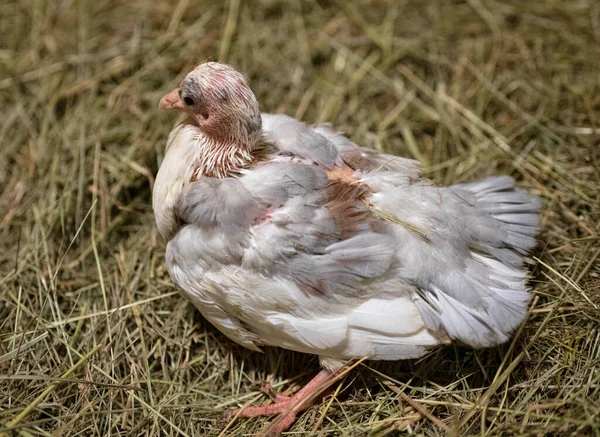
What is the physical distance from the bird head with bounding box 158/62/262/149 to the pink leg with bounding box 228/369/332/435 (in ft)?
3.21

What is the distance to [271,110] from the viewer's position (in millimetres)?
3111

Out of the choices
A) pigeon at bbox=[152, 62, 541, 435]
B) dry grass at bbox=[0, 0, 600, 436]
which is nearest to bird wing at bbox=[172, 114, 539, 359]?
pigeon at bbox=[152, 62, 541, 435]

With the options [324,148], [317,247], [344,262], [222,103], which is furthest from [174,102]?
[344,262]

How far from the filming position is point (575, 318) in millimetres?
2277

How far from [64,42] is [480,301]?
2.76m

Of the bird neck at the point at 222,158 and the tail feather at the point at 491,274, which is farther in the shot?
the bird neck at the point at 222,158

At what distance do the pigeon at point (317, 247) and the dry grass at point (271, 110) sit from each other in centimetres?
26

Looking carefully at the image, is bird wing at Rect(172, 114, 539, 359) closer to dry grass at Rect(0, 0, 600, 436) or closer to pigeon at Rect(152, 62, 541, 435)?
pigeon at Rect(152, 62, 541, 435)

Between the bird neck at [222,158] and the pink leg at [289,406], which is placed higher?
the bird neck at [222,158]

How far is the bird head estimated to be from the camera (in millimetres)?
2031

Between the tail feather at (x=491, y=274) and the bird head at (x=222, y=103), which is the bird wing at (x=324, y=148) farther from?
the tail feather at (x=491, y=274)

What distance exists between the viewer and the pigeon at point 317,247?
196 centimetres

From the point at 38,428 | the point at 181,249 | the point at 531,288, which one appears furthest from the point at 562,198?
the point at 38,428

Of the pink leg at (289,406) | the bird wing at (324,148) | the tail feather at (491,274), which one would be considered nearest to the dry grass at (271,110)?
the pink leg at (289,406)
